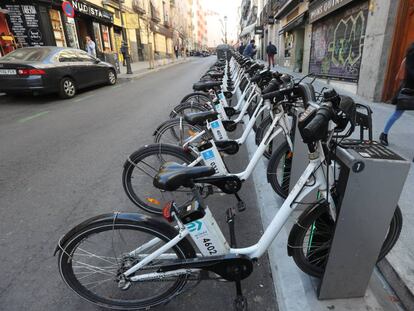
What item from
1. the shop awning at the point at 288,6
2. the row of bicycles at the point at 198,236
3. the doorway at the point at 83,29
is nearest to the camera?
the row of bicycles at the point at 198,236

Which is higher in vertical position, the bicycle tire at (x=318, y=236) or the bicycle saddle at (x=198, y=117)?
the bicycle saddle at (x=198, y=117)

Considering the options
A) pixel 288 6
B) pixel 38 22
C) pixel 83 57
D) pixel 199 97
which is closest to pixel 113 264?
pixel 199 97

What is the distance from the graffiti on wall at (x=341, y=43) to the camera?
866 cm

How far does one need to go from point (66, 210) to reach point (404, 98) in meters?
4.55

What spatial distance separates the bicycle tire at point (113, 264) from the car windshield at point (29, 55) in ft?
28.1

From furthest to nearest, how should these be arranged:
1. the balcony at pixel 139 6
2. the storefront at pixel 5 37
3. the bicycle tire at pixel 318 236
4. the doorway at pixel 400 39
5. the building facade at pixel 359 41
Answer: the balcony at pixel 139 6
the storefront at pixel 5 37
the building facade at pixel 359 41
the doorway at pixel 400 39
the bicycle tire at pixel 318 236

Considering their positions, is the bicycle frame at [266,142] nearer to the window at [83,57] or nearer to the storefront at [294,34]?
the window at [83,57]

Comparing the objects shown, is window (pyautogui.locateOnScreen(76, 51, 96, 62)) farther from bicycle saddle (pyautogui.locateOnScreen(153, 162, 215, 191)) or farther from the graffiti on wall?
bicycle saddle (pyautogui.locateOnScreen(153, 162, 215, 191))

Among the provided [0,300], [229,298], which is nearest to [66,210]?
[0,300]

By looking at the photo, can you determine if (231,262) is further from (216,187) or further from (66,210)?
(66,210)

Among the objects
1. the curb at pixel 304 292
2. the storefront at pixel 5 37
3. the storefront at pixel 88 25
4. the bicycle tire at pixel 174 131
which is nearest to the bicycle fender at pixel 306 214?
the curb at pixel 304 292

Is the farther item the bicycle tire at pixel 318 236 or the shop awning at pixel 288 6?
the shop awning at pixel 288 6

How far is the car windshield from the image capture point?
861 cm

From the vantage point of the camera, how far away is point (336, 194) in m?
1.71
